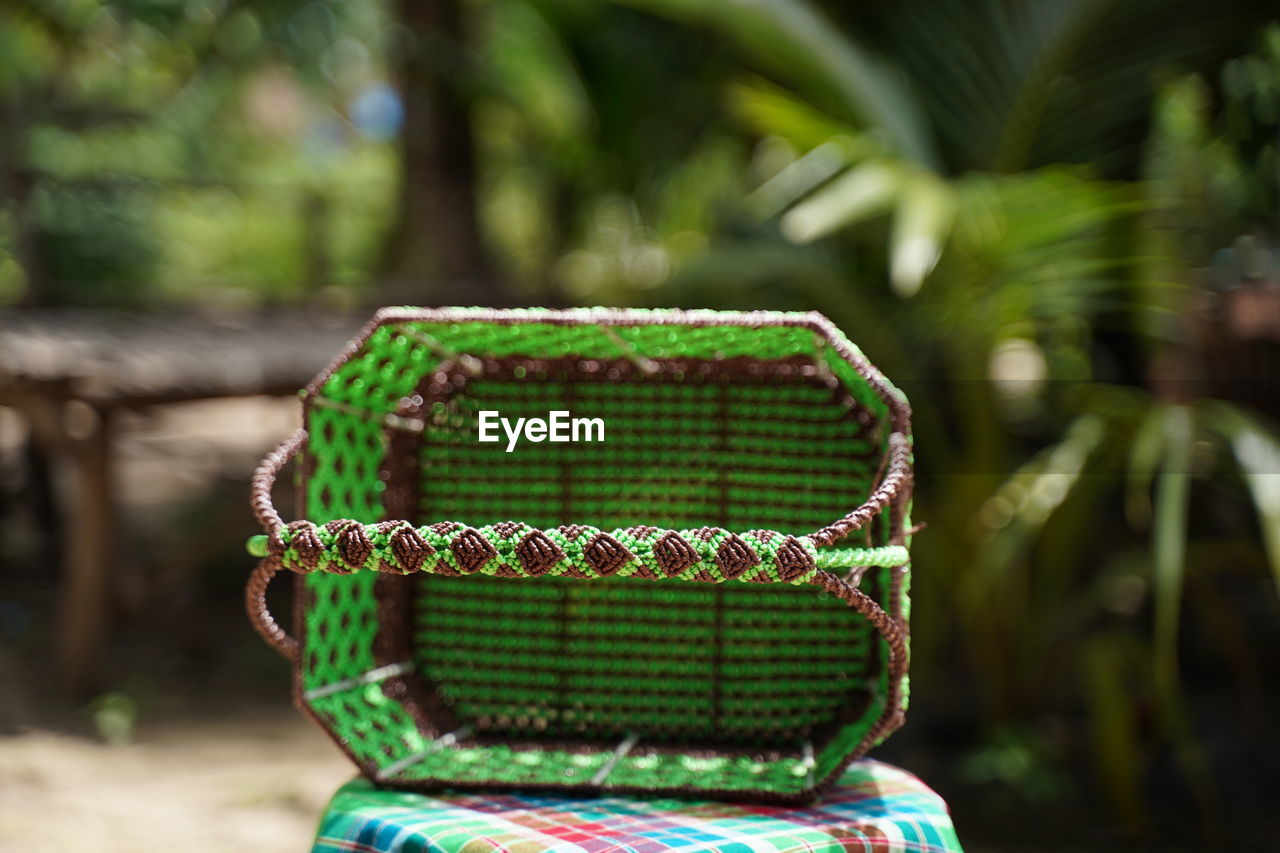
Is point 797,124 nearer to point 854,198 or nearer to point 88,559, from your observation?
point 854,198

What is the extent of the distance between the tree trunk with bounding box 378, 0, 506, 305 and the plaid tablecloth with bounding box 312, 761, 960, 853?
4.57 metres

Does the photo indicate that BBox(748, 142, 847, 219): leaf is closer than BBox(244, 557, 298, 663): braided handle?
No

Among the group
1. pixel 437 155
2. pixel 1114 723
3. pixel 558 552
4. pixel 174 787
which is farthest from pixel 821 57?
pixel 437 155

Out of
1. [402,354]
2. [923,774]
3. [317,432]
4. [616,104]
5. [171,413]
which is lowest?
[923,774]

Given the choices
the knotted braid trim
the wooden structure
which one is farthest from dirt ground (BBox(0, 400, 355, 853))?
the knotted braid trim

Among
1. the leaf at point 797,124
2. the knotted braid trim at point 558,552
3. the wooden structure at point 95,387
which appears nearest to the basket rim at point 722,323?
the knotted braid trim at point 558,552

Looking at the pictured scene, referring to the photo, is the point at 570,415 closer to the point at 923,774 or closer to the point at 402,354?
the point at 402,354

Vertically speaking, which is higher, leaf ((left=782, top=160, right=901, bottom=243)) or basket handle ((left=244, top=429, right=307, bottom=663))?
leaf ((left=782, top=160, right=901, bottom=243))

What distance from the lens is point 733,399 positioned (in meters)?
1.75

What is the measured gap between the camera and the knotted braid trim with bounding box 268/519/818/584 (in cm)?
120

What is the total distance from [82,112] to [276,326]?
1641 millimetres

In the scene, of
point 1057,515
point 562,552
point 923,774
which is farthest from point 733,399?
point 923,774

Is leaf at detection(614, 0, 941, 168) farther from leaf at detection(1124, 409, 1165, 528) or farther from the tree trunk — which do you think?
the tree trunk

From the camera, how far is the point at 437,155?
6020 millimetres
